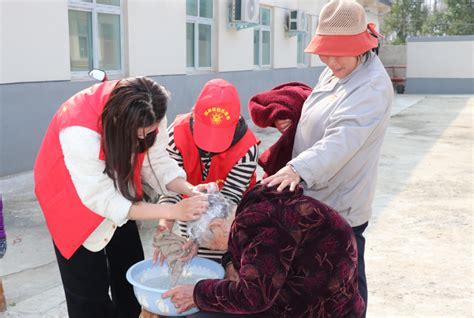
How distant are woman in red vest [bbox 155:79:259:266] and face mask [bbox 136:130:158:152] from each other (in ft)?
0.79

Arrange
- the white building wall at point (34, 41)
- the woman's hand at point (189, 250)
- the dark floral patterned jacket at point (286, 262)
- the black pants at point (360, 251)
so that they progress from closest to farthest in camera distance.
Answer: the dark floral patterned jacket at point (286, 262) < the woman's hand at point (189, 250) < the black pants at point (360, 251) < the white building wall at point (34, 41)

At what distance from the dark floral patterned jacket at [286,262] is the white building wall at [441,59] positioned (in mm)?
17697

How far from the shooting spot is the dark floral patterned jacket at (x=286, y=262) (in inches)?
60.9

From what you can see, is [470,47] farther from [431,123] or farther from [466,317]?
[466,317]

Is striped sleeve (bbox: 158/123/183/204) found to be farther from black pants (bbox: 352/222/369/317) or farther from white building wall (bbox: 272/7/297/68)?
white building wall (bbox: 272/7/297/68)

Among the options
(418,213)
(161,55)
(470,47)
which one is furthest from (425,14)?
(418,213)

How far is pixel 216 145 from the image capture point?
2.08 m

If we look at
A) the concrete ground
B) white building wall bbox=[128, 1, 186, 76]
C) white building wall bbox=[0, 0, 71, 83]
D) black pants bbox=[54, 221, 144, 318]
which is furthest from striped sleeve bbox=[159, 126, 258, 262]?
white building wall bbox=[128, 1, 186, 76]

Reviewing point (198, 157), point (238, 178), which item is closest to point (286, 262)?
point (238, 178)

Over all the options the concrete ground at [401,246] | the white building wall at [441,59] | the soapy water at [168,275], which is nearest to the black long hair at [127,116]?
the soapy water at [168,275]

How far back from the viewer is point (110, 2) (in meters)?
6.75

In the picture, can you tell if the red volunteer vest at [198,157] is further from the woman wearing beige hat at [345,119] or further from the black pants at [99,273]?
the black pants at [99,273]

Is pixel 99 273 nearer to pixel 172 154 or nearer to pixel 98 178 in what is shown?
pixel 98 178

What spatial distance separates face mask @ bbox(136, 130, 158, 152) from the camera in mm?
1852
